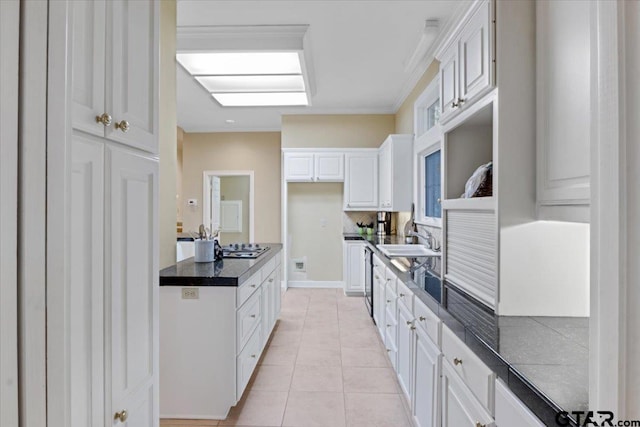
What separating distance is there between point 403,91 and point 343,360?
3534 millimetres

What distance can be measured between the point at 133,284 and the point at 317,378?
2.05 m

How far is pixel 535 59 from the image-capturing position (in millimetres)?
1376

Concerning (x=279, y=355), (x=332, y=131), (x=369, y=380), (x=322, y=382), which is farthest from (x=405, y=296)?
(x=332, y=131)

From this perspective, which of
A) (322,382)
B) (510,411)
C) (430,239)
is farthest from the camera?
(430,239)

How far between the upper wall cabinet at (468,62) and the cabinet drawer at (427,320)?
101 centimetres

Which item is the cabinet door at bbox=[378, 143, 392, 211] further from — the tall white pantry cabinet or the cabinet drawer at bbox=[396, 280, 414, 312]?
the tall white pantry cabinet

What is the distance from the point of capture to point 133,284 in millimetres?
998

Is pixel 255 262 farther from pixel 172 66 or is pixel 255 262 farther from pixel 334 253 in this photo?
pixel 334 253

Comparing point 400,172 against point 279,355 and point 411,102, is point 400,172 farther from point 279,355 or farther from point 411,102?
point 279,355

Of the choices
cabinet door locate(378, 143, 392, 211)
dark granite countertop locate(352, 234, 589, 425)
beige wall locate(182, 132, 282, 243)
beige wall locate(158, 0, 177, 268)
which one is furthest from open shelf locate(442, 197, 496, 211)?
beige wall locate(182, 132, 282, 243)

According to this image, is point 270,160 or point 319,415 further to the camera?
point 270,160

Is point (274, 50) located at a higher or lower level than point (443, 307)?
higher

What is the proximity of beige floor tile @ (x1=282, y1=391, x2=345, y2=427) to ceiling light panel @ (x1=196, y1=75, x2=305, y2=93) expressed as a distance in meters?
3.07

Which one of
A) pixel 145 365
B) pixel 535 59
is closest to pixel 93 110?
pixel 145 365
